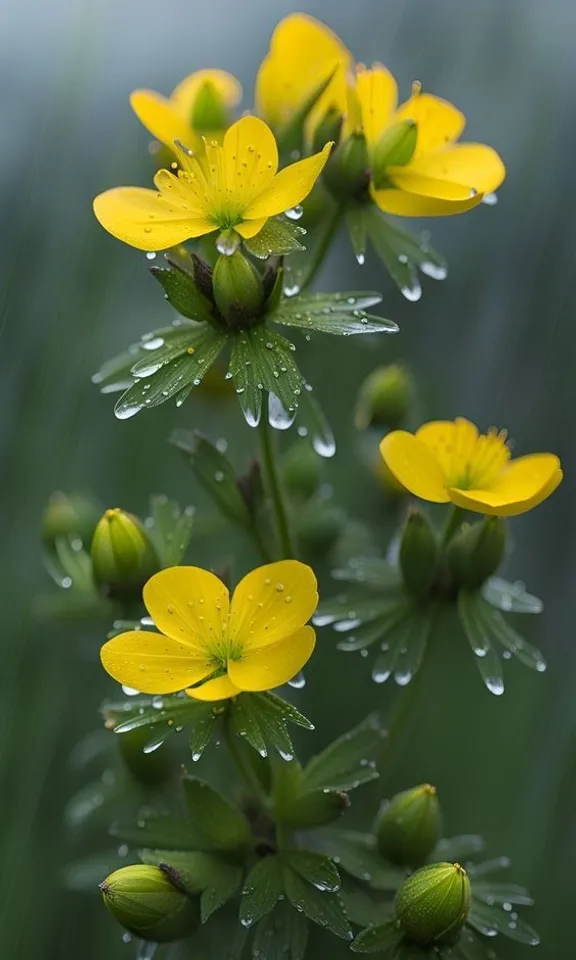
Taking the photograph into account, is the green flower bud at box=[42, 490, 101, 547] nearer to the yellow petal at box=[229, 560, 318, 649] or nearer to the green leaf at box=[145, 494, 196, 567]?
the green leaf at box=[145, 494, 196, 567]

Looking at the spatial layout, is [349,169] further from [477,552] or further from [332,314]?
[477,552]

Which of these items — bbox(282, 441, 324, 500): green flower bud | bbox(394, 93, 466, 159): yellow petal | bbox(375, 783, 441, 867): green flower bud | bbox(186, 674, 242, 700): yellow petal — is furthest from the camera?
bbox(282, 441, 324, 500): green flower bud

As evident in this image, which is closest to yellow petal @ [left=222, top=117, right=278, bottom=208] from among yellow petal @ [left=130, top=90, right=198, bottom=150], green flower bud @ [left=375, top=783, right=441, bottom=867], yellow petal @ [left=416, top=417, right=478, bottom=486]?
yellow petal @ [left=130, top=90, right=198, bottom=150]

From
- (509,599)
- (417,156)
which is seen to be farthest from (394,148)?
(509,599)

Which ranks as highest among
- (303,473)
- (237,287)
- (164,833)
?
(237,287)

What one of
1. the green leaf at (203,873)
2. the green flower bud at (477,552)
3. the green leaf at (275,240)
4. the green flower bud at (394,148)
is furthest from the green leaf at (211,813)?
the green flower bud at (394,148)

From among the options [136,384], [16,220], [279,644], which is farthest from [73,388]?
[279,644]
